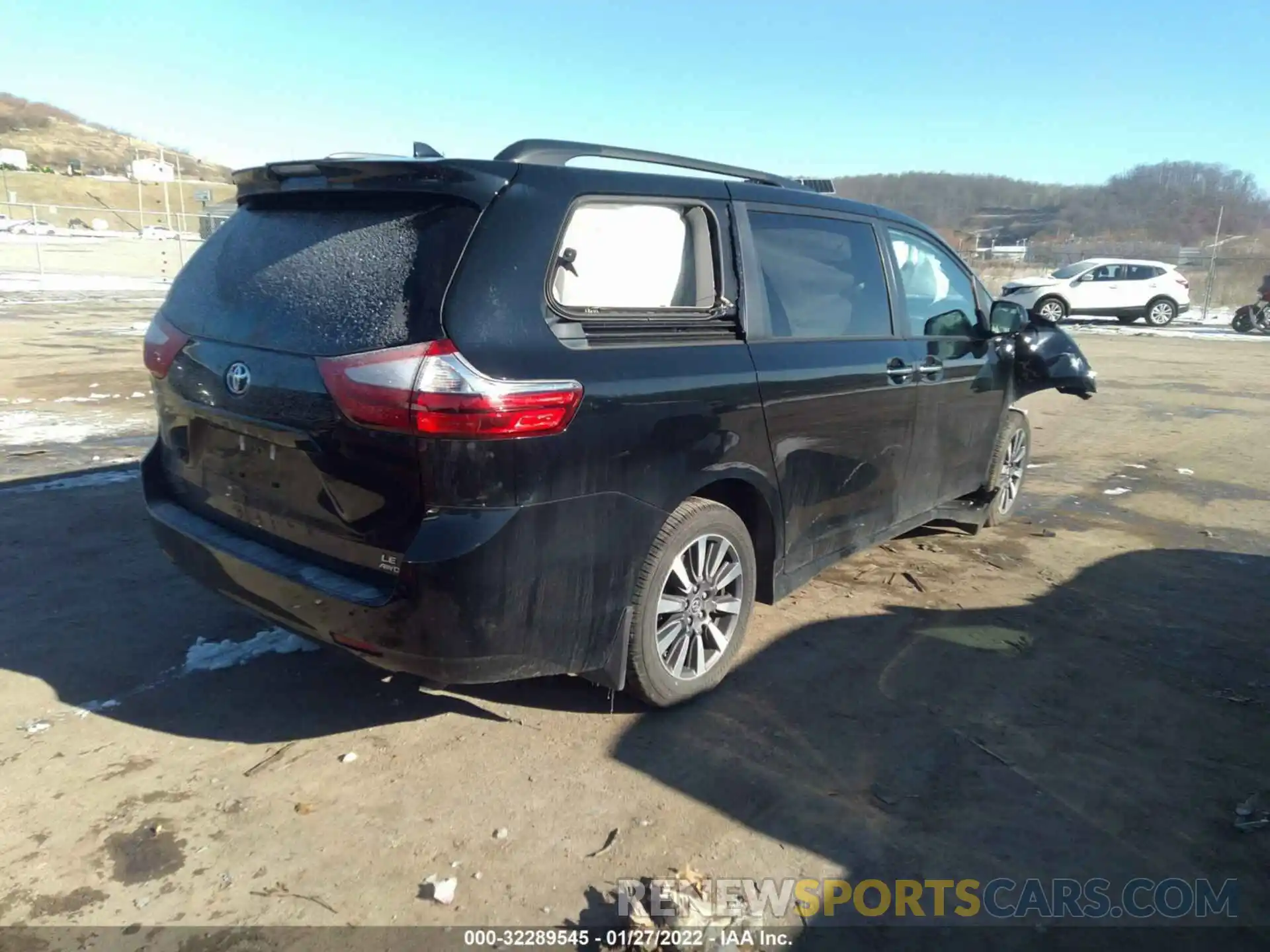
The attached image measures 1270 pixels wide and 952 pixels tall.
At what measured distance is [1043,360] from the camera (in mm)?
5680

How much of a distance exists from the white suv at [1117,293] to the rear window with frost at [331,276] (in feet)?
84.0

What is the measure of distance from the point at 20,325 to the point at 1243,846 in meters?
16.9

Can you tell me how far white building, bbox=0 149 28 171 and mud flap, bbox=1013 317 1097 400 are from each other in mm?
110209

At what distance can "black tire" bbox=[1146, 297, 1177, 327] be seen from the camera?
1014 inches

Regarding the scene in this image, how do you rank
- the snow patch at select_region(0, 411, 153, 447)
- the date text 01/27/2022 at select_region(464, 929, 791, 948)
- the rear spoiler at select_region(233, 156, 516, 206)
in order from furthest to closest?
the snow patch at select_region(0, 411, 153, 447), the rear spoiler at select_region(233, 156, 516, 206), the date text 01/27/2022 at select_region(464, 929, 791, 948)

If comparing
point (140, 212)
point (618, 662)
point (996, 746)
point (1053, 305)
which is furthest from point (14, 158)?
point (996, 746)

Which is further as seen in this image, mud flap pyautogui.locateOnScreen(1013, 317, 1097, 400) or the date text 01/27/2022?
mud flap pyautogui.locateOnScreen(1013, 317, 1097, 400)

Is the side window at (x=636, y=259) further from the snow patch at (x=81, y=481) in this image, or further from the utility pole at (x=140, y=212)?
the utility pole at (x=140, y=212)

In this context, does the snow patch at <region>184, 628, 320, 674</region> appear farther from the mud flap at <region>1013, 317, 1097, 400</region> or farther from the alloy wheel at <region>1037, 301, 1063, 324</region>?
the alloy wheel at <region>1037, 301, 1063, 324</region>

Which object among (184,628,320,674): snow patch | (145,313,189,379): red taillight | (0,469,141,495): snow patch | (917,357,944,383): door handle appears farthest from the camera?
(0,469,141,495): snow patch

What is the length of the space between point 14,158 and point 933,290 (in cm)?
11667

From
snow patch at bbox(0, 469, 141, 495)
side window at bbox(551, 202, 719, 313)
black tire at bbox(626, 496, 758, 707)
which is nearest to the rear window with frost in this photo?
side window at bbox(551, 202, 719, 313)

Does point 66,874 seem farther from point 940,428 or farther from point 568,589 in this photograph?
point 940,428

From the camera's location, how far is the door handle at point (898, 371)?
4.26m
